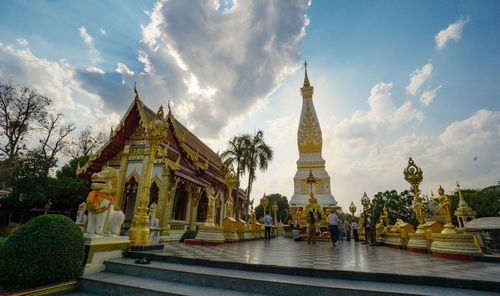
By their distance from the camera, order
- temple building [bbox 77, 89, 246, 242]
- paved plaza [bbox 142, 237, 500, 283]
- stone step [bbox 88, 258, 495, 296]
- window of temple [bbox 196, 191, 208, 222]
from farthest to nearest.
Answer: window of temple [bbox 196, 191, 208, 222]
temple building [bbox 77, 89, 246, 242]
paved plaza [bbox 142, 237, 500, 283]
stone step [bbox 88, 258, 495, 296]

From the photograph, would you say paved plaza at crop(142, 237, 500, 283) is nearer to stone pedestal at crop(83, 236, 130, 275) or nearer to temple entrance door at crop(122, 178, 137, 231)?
stone pedestal at crop(83, 236, 130, 275)

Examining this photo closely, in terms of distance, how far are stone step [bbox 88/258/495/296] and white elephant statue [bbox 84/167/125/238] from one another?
88 centimetres

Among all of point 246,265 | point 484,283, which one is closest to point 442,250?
point 484,283

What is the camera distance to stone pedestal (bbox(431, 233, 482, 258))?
6.07m

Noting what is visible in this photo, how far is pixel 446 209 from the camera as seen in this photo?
22.7 ft

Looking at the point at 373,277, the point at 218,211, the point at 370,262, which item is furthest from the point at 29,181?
the point at 373,277

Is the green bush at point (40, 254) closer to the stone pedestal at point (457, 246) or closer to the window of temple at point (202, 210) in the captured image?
the stone pedestal at point (457, 246)

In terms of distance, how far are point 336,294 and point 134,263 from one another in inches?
147

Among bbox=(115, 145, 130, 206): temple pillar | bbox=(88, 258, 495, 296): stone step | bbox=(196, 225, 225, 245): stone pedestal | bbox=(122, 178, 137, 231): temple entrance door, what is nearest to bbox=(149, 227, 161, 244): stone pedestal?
bbox=(122, 178, 137, 231): temple entrance door

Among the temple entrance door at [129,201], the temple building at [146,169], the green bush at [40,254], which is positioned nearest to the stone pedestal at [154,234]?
the temple building at [146,169]

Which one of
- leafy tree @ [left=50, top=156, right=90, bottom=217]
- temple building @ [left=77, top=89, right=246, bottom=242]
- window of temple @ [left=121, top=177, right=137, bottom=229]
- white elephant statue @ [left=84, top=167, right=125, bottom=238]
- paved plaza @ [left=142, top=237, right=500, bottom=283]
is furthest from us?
leafy tree @ [left=50, top=156, right=90, bottom=217]

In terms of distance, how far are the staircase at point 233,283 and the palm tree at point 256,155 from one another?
13.6 meters

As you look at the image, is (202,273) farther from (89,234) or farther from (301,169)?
(301,169)

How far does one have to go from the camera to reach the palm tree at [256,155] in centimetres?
1773
